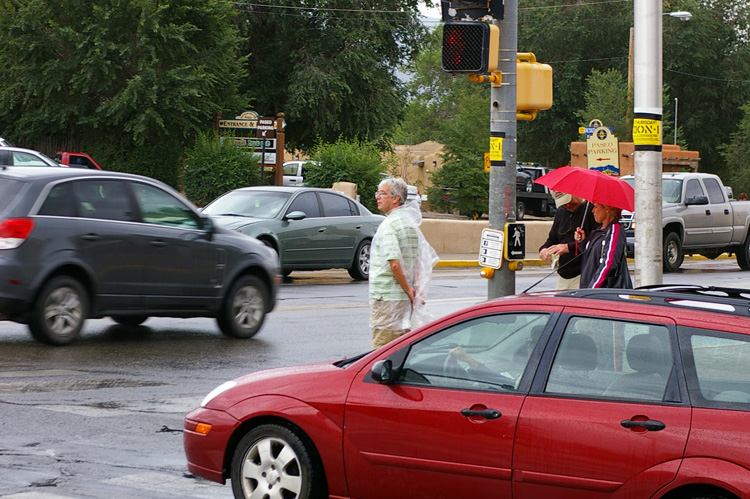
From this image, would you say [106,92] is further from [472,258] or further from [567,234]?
[567,234]

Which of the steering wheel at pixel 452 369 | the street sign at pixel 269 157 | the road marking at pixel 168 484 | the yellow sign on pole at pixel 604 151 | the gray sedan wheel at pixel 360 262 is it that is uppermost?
the street sign at pixel 269 157

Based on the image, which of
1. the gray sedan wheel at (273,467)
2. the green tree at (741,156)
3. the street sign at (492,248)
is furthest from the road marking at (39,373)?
the green tree at (741,156)

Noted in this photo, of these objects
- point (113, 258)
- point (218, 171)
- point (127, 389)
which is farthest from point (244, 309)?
point (218, 171)

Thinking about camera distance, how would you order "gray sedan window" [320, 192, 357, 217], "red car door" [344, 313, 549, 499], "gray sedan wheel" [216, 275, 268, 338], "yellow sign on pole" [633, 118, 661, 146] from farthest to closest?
"gray sedan window" [320, 192, 357, 217], "gray sedan wheel" [216, 275, 268, 338], "yellow sign on pole" [633, 118, 661, 146], "red car door" [344, 313, 549, 499]

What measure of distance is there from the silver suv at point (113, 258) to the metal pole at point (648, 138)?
15.7ft

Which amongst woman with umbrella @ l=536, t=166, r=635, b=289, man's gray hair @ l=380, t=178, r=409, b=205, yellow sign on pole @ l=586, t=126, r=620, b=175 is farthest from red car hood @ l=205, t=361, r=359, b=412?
yellow sign on pole @ l=586, t=126, r=620, b=175

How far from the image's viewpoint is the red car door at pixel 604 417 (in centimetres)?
461

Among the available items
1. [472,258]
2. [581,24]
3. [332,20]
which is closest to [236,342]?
[472,258]

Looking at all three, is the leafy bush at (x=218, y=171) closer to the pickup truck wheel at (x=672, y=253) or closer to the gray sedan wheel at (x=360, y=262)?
the gray sedan wheel at (x=360, y=262)

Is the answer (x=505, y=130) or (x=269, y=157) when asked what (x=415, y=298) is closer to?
(x=505, y=130)

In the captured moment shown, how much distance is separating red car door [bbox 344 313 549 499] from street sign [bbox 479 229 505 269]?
410 cm

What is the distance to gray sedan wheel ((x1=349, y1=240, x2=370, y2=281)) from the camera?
19703 millimetres

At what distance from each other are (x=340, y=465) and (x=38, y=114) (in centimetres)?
3401

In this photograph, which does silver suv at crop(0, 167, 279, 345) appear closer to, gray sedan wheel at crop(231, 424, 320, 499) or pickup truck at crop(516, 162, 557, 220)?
gray sedan wheel at crop(231, 424, 320, 499)
